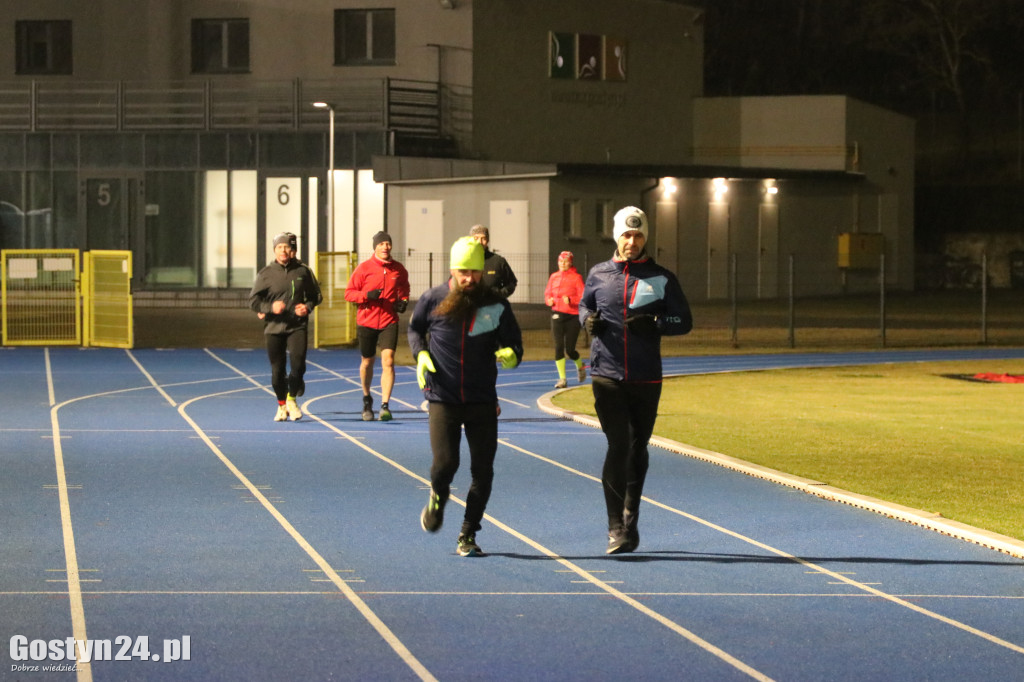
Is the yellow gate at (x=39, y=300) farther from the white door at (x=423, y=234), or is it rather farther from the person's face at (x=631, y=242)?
the person's face at (x=631, y=242)

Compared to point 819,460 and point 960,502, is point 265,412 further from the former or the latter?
point 960,502

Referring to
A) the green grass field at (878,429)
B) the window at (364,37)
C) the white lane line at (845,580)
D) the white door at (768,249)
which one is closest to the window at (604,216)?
the white door at (768,249)

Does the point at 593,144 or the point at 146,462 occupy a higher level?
the point at 593,144

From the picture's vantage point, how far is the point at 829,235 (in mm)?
51656

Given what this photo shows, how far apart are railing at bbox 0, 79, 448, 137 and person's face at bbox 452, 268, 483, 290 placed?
36684 mm

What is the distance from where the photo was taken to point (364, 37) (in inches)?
1882

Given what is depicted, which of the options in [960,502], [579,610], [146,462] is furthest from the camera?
[146,462]

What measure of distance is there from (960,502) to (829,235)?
40990 mm

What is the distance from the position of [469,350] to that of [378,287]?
23.6 feet

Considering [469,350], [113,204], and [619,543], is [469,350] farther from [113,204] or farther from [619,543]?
[113,204]

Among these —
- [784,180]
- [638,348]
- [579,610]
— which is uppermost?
[784,180]

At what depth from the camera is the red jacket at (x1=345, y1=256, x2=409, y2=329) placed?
53.8 feet

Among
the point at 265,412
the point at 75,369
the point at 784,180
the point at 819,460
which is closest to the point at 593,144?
the point at 784,180

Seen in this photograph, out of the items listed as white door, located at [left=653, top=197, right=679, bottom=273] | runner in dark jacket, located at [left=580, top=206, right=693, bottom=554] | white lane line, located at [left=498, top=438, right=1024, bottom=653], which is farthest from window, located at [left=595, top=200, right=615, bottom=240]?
runner in dark jacket, located at [left=580, top=206, right=693, bottom=554]
